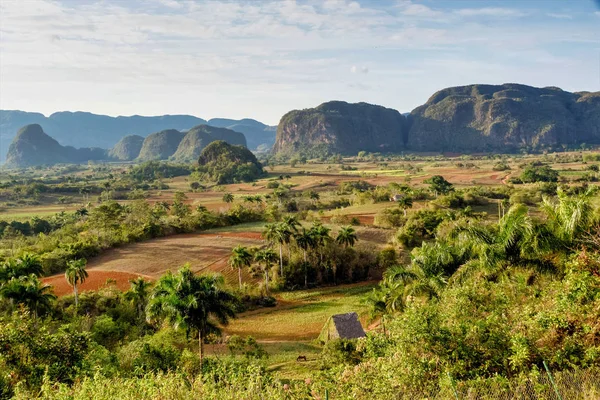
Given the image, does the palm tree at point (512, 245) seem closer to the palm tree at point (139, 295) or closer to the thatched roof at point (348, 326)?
the thatched roof at point (348, 326)

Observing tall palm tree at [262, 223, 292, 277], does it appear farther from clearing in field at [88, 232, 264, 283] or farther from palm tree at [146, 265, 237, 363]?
palm tree at [146, 265, 237, 363]

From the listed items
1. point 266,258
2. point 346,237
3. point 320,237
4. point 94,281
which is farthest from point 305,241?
point 94,281

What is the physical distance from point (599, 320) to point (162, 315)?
51.7 feet

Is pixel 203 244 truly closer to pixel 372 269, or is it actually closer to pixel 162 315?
pixel 372 269

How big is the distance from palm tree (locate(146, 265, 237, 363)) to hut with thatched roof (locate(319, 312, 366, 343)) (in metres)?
6.58

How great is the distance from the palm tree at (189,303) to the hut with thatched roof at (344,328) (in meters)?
6.58

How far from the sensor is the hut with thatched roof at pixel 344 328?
75.1 ft

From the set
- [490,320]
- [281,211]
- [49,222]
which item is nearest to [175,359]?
[490,320]

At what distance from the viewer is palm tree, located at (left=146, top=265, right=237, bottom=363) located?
18.2m

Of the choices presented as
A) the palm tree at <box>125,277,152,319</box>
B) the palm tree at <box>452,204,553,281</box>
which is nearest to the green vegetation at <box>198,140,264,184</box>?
the palm tree at <box>125,277,152,319</box>

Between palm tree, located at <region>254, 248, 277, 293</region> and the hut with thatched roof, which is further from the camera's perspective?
palm tree, located at <region>254, 248, 277, 293</region>

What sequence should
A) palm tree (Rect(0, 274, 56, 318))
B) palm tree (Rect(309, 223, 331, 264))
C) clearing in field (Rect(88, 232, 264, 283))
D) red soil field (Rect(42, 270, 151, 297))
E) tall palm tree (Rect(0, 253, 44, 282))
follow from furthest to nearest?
clearing in field (Rect(88, 232, 264, 283)) < palm tree (Rect(309, 223, 331, 264)) < red soil field (Rect(42, 270, 151, 297)) < tall palm tree (Rect(0, 253, 44, 282)) < palm tree (Rect(0, 274, 56, 318))

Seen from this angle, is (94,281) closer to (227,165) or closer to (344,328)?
(344,328)

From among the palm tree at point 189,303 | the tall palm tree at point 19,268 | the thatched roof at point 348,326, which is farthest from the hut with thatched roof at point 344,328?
the tall palm tree at point 19,268
